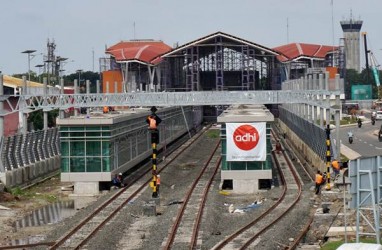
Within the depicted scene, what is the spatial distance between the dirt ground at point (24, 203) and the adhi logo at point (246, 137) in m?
9.15

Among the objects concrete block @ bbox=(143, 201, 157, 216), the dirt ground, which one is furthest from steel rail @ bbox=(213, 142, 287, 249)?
the dirt ground

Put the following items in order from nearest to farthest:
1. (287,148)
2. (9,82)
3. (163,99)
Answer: (163,99) → (287,148) → (9,82)

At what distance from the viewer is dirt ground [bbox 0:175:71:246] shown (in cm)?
2927

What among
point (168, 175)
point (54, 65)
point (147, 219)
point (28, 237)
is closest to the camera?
point (28, 237)

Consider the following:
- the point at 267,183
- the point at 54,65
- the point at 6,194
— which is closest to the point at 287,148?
the point at 267,183

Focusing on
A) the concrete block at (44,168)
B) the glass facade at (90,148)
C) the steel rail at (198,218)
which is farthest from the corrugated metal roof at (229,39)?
the steel rail at (198,218)

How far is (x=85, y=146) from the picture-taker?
136 feet

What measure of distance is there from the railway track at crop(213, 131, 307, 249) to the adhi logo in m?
2.79

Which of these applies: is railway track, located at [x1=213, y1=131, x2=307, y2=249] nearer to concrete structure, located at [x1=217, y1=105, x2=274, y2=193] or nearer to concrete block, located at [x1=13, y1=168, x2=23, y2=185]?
concrete structure, located at [x1=217, y1=105, x2=274, y2=193]

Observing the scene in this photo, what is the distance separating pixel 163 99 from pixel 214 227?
78.4 ft

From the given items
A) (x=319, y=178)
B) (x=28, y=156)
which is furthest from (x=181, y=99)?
(x=319, y=178)

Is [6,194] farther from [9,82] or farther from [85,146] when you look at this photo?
[9,82]

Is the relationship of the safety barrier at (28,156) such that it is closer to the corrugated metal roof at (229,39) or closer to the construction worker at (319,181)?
the construction worker at (319,181)

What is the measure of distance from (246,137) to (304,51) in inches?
2894
